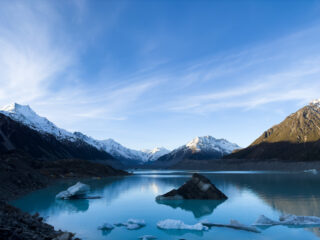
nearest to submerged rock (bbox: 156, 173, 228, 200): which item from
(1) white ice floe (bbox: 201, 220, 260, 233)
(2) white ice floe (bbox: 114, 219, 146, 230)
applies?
(2) white ice floe (bbox: 114, 219, 146, 230)

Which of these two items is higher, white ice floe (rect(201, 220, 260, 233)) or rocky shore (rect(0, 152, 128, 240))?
rocky shore (rect(0, 152, 128, 240))

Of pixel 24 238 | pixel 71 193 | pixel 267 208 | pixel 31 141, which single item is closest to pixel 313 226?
pixel 267 208

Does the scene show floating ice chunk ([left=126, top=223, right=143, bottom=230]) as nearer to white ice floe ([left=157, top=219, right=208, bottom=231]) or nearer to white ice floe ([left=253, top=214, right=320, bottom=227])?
white ice floe ([left=157, top=219, right=208, bottom=231])

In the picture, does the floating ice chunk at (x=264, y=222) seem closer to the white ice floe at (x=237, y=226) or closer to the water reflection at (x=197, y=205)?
the white ice floe at (x=237, y=226)

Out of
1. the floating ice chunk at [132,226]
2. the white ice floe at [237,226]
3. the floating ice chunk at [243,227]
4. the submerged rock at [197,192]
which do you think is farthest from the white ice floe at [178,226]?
the submerged rock at [197,192]

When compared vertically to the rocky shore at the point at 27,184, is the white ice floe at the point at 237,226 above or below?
below

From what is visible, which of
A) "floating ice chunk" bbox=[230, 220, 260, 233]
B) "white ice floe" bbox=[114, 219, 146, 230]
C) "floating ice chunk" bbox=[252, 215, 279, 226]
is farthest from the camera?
"floating ice chunk" bbox=[252, 215, 279, 226]
